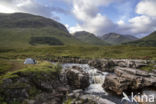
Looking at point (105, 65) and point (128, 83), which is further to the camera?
point (105, 65)

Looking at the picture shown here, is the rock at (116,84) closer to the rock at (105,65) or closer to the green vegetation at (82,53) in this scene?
the rock at (105,65)

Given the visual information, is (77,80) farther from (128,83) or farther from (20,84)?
(20,84)

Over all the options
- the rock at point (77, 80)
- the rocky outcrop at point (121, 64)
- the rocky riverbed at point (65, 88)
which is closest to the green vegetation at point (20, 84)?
the rocky riverbed at point (65, 88)

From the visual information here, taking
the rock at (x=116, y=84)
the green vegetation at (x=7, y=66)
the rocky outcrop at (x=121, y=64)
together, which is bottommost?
the rock at (x=116, y=84)

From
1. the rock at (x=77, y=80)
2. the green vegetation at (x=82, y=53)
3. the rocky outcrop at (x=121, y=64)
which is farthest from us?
the green vegetation at (x=82, y=53)

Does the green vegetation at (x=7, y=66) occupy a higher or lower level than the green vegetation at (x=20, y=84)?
higher

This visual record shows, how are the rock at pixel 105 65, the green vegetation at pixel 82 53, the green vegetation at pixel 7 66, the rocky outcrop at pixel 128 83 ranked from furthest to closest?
the green vegetation at pixel 82 53, the rock at pixel 105 65, the rocky outcrop at pixel 128 83, the green vegetation at pixel 7 66

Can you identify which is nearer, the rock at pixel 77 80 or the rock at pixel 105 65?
the rock at pixel 77 80

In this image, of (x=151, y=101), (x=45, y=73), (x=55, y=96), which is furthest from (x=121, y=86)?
(x=45, y=73)

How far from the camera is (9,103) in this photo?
18.6 meters

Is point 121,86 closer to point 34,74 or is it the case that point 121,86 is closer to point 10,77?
point 34,74

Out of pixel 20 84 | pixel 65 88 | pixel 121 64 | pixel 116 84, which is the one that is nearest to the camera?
pixel 20 84

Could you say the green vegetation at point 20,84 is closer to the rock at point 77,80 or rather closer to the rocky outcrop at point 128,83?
the rock at point 77,80

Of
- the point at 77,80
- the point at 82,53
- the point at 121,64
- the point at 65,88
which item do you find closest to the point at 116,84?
the point at 77,80
